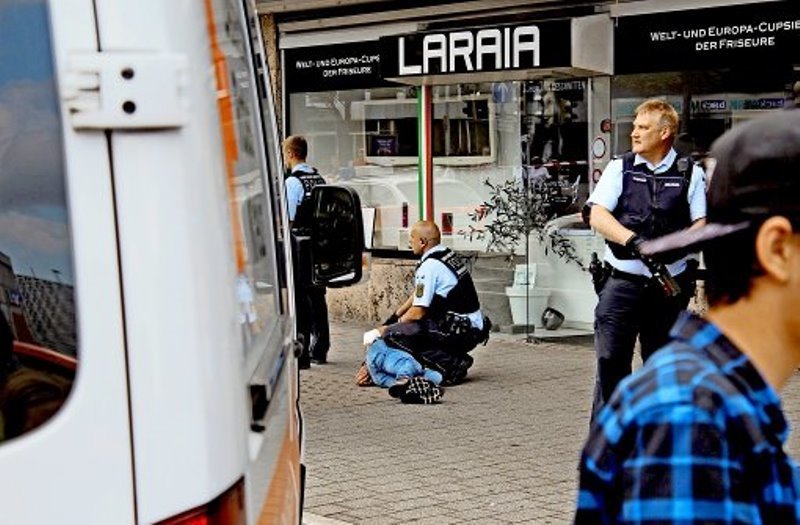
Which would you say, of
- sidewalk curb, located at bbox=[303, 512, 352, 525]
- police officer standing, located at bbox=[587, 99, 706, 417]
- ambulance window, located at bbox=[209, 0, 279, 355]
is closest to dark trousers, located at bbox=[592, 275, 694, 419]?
police officer standing, located at bbox=[587, 99, 706, 417]

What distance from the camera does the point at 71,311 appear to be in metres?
1.99

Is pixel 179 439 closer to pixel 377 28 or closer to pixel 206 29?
pixel 206 29

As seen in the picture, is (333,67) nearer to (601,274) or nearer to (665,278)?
(601,274)

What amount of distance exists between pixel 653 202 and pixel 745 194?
203 inches

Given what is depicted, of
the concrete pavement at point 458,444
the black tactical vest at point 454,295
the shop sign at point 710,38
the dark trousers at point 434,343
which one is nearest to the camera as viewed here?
the concrete pavement at point 458,444

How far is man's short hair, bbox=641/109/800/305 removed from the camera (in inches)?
66.7

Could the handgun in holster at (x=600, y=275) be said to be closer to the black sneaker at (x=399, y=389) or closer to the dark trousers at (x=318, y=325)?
the black sneaker at (x=399, y=389)

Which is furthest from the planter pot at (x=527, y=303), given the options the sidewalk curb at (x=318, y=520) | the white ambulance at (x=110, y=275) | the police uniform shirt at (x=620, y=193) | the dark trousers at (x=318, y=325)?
the white ambulance at (x=110, y=275)

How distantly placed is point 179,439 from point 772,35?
9125mm

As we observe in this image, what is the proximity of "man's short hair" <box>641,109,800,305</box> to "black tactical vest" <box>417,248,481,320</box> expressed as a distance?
7581 mm

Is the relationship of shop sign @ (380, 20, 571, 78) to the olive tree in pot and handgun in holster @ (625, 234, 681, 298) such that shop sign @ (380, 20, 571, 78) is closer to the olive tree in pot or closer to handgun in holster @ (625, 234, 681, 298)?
the olive tree in pot

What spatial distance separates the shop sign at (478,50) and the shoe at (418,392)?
3.17m

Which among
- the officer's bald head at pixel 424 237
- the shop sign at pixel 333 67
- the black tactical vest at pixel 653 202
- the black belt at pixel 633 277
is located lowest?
the officer's bald head at pixel 424 237

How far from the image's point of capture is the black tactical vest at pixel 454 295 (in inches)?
370
